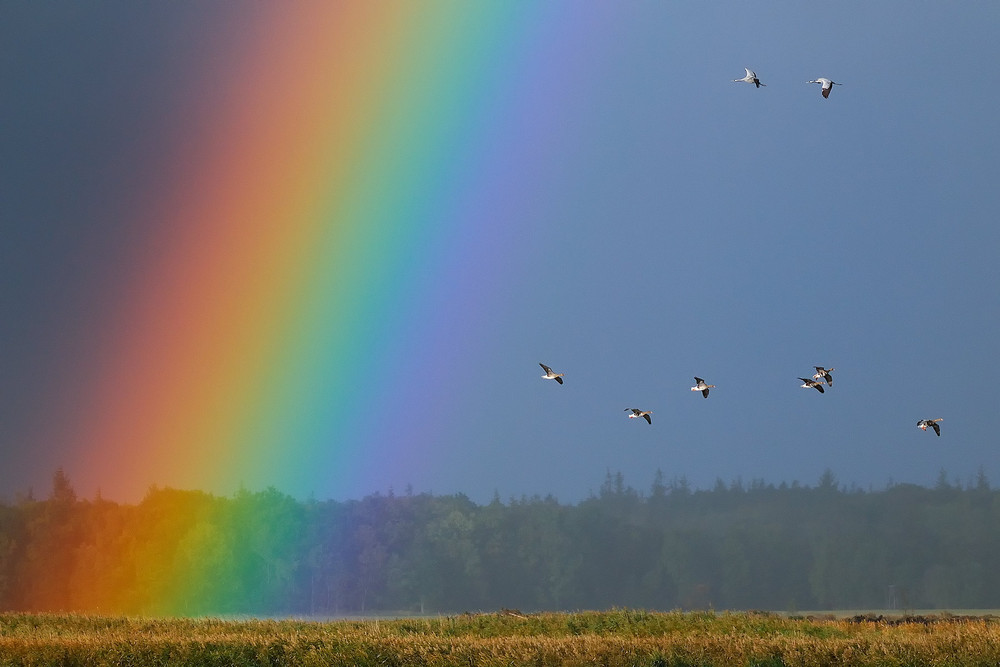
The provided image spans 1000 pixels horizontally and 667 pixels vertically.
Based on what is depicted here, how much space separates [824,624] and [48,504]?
153 metres

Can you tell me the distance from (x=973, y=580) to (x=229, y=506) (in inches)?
4115

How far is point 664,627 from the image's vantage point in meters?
41.8

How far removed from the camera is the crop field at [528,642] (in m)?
32.2

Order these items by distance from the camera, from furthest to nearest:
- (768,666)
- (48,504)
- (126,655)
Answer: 1. (48,504)
2. (126,655)
3. (768,666)

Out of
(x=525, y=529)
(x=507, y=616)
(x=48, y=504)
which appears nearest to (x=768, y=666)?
A: (x=507, y=616)

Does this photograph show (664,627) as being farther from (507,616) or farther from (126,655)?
(126,655)

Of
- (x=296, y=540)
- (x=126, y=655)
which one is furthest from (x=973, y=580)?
(x=126, y=655)

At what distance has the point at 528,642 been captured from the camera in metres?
34.3

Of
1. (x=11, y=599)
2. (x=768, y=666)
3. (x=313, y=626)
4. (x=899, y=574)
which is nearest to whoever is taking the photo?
(x=768, y=666)

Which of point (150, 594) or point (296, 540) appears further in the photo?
point (296, 540)

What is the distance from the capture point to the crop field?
3216 cm

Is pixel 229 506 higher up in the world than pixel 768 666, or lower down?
higher up

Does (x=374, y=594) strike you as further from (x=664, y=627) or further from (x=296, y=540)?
(x=664, y=627)

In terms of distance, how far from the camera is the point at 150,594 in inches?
5999
